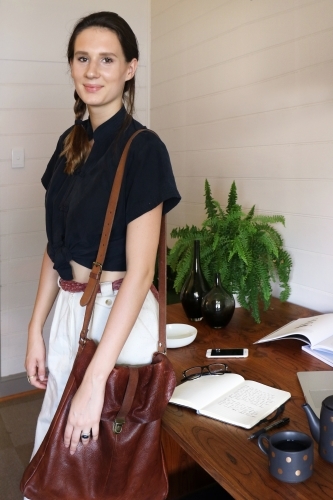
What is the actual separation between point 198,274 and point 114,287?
71 centimetres

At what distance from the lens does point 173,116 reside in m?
2.97

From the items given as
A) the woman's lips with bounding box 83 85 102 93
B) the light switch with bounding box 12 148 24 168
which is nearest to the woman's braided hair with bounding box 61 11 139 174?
the woman's lips with bounding box 83 85 102 93

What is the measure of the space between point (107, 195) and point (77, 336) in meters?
0.37

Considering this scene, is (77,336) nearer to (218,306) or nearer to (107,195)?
(107,195)

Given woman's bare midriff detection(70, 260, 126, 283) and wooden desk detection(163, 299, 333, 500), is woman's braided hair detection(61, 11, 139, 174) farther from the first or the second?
wooden desk detection(163, 299, 333, 500)

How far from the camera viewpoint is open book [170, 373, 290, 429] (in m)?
1.31

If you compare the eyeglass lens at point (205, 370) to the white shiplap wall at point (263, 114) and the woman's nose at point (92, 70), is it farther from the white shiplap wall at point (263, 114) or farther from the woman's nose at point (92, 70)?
the woman's nose at point (92, 70)

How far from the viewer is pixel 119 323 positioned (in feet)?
4.14

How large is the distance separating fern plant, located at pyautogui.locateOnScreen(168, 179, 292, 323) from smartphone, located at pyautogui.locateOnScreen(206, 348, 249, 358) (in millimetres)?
316

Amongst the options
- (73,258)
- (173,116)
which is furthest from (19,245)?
(73,258)

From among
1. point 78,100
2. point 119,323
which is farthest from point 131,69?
point 119,323

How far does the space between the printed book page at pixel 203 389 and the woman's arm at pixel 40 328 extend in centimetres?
40

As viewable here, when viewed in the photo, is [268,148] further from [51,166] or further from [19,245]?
[19,245]

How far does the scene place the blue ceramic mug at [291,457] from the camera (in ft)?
3.38
